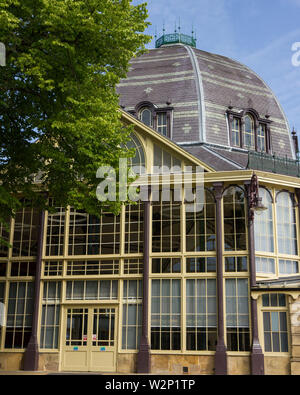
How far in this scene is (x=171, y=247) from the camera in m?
20.9

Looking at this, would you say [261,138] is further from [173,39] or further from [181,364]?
[181,364]

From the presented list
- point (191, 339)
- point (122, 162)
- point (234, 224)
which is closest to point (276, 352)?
point (191, 339)

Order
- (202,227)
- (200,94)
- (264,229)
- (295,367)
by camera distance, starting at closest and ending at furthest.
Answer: (295,367) < (202,227) < (264,229) < (200,94)

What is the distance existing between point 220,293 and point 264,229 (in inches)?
123

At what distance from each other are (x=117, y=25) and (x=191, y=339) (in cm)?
1150

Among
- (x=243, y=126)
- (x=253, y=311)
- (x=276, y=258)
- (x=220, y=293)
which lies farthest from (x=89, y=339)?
(x=243, y=126)

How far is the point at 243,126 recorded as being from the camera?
2673 cm

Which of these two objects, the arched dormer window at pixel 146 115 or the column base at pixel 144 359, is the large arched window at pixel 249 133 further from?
the column base at pixel 144 359

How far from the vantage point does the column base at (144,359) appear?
1956 centimetres

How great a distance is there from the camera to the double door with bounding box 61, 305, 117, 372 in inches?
800

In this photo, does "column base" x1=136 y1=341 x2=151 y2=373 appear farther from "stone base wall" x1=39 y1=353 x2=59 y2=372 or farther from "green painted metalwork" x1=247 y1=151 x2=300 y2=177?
"green painted metalwork" x1=247 y1=151 x2=300 y2=177

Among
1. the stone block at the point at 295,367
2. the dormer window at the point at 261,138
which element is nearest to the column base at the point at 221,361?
the stone block at the point at 295,367

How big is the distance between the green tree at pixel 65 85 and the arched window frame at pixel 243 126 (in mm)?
12044

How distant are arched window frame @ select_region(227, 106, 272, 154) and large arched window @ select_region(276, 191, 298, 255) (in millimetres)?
4972
